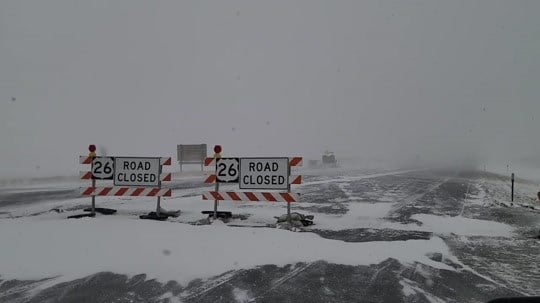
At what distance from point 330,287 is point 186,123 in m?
95.8

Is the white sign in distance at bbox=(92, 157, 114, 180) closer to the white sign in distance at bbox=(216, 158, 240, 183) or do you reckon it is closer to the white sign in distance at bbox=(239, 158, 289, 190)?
the white sign in distance at bbox=(216, 158, 240, 183)

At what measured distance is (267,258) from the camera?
6859 mm

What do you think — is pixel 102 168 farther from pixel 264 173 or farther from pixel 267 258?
pixel 267 258

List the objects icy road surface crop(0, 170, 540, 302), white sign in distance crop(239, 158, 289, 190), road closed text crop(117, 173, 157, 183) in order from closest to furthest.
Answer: icy road surface crop(0, 170, 540, 302) → white sign in distance crop(239, 158, 289, 190) → road closed text crop(117, 173, 157, 183)

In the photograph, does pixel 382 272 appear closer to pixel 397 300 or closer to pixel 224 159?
pixel 397 300

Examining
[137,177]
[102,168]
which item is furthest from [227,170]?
[102,168]

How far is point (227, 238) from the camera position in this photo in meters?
8.16

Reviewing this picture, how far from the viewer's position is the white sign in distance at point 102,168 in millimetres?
10930

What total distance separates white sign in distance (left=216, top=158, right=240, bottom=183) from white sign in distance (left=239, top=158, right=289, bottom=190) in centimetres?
14

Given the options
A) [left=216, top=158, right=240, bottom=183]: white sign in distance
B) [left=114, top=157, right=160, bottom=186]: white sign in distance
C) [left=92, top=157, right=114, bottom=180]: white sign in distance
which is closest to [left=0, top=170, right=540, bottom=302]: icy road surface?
[left=114, top=157, right=160, bottom=186]: white sign in distance

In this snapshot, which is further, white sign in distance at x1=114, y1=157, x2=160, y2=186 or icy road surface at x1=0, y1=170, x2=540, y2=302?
white sign in distance at x1=114, y1=157, x2=160, y2=186

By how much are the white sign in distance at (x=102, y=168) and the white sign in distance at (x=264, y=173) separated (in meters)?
3.67

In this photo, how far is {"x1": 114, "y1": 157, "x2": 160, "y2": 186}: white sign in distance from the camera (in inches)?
422

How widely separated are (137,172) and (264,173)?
3482 mm
